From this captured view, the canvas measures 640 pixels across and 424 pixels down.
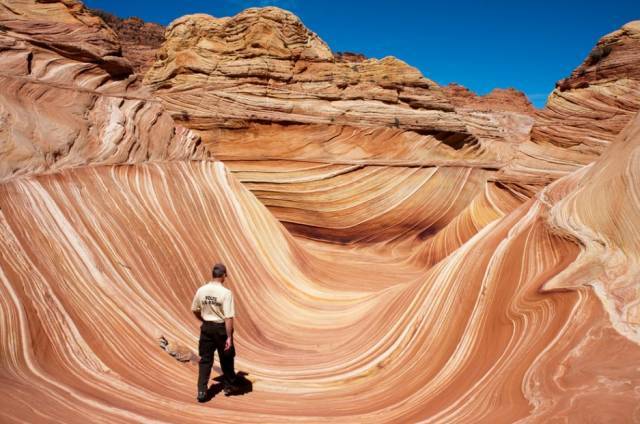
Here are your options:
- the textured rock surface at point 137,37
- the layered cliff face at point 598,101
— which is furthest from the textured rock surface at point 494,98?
the layered cliff face at point 598,101

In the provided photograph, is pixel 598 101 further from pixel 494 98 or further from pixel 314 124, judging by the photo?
pixel 494 98

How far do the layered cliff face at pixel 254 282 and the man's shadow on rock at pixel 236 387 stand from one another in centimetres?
11

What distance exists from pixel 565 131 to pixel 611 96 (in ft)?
3.39

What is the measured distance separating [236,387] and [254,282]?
2728mm

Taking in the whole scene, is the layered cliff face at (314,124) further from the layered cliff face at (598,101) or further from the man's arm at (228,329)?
the man's arm at (228,329)

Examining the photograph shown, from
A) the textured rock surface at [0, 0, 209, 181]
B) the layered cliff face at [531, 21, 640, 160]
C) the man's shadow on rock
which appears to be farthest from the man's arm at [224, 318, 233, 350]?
the layered cliff face at [531, 21, 640, 160]

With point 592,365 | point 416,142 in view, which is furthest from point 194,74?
point 592,365

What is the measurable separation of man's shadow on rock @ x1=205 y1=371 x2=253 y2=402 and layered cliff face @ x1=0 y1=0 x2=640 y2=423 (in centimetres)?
11

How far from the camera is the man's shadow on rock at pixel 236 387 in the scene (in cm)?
389

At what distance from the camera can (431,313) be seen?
5.12m

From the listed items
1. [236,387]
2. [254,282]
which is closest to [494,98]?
[254,282]

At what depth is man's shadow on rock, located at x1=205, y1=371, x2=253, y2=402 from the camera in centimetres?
389

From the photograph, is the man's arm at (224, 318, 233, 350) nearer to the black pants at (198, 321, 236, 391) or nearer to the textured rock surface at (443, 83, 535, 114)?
the black pants at (198, 321, 236, 391)

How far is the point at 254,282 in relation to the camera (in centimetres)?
673
